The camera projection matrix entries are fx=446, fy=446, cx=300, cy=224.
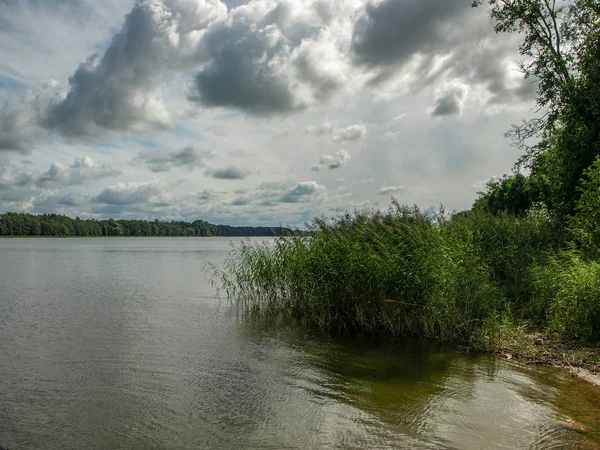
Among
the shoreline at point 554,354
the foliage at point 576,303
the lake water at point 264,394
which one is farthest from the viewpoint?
the foliage at point 576,303

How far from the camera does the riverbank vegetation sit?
13.3 metres

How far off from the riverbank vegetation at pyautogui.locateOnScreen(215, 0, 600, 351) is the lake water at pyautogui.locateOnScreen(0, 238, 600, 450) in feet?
4.29

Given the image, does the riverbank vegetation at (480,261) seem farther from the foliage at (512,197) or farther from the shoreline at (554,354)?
the foliage at (512,197)

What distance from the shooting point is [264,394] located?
9922 millimetres

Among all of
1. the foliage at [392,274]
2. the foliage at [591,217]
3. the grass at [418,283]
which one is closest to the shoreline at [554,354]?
the grass at [418,283]

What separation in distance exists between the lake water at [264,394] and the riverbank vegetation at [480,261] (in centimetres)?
131

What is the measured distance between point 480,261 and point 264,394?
11.0m

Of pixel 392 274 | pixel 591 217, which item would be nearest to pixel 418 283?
pixel 392 274

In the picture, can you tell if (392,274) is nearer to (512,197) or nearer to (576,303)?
(576,303)

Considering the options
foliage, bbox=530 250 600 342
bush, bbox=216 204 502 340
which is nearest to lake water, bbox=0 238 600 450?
bush, bbox=216 204 502 340

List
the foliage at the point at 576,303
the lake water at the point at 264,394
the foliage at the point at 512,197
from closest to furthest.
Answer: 1. the lake water at the point at 264,394
2. the foliage at the point at 576,303
3. the foliage at the point at 512,197

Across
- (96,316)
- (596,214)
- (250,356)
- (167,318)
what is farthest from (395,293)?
(96,316)

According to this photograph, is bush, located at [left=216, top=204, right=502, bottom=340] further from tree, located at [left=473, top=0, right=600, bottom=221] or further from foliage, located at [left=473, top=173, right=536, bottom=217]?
foliage, located at [left=473, top=173, right=536, bottom=217]

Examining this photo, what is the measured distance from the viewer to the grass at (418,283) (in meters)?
12.7
